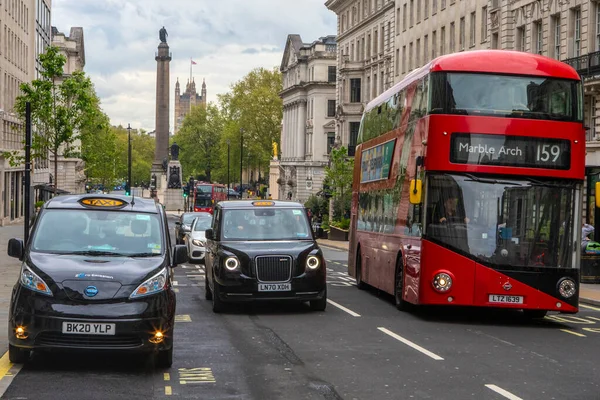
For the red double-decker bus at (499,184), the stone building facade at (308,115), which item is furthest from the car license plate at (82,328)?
the stone building facade at (308,115)

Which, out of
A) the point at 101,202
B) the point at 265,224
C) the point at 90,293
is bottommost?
the point at 90,293

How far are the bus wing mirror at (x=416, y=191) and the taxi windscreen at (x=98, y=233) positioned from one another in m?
5.98

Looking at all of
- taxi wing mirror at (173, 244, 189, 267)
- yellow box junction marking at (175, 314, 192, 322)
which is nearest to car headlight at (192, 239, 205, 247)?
yellow box junction marking at (175, 314, 192, 322)

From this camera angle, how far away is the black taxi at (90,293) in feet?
38.8

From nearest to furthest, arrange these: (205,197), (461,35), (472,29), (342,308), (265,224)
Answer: (265,224), (342,308), (472,29), (461,35), (205,197)

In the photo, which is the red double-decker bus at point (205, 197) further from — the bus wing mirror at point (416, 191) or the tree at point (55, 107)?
the bus wing mirror at point (416, 191)

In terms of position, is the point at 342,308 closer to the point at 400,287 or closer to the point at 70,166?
the point at 400,287

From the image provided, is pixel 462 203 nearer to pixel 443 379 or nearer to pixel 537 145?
pixel 537 145

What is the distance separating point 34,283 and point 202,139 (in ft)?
591

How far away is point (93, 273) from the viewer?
1209cm

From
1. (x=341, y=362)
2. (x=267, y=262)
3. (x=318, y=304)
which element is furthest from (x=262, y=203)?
(x=341, y=362)

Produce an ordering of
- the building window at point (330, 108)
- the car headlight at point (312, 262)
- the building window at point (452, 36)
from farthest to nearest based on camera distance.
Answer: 1. the building window at point (330, 108)
2. the building window at point (452, 36)
3. the car headlight at point (312, 262)

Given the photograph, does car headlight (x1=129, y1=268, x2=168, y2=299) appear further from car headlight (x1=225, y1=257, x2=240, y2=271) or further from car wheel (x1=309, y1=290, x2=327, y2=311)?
car wheel (x1=309, y1=290, x2=327, y2=311)

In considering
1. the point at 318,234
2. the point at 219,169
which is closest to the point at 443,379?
the point at 318,234
